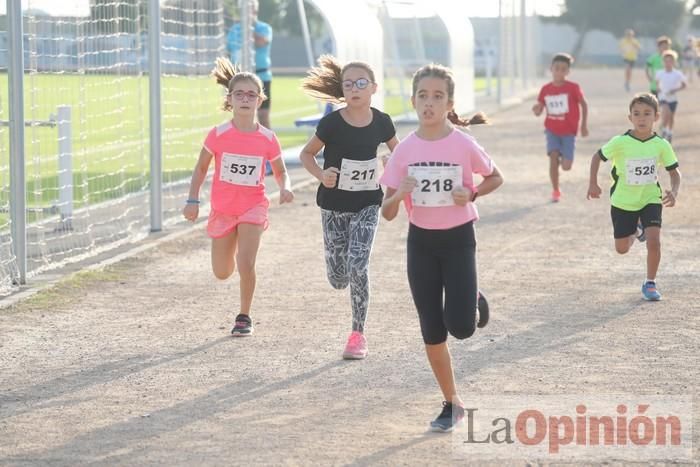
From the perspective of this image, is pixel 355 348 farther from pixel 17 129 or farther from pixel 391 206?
pixel 17 129

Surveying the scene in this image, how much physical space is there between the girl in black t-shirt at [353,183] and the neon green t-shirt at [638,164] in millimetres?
2452

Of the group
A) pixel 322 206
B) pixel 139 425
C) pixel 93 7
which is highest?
pixel 93 7

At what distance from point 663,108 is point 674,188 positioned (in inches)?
628

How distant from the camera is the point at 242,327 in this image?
29.2ft

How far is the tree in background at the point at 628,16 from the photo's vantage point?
109 metres

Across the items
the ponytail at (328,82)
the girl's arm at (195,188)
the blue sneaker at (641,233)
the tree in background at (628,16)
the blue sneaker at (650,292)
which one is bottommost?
the blue sneaker at (650,292)

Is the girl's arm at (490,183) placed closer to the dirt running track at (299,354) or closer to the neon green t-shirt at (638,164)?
the dirt running track at (299,354)

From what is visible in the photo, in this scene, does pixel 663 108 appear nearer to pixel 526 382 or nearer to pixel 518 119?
pixel 518 119

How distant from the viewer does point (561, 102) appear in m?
16.6

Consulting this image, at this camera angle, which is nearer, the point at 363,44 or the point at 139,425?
the point at 139,425

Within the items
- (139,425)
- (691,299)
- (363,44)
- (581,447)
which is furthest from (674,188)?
(363,44)

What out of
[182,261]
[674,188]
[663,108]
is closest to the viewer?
[674,188]

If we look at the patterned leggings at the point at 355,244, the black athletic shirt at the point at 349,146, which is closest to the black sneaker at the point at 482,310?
the patterned leggings at the point at 355,244

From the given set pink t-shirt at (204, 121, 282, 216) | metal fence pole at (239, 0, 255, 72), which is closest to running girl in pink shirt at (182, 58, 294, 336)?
pink t-shirt at (204, 121, 282, 216)
